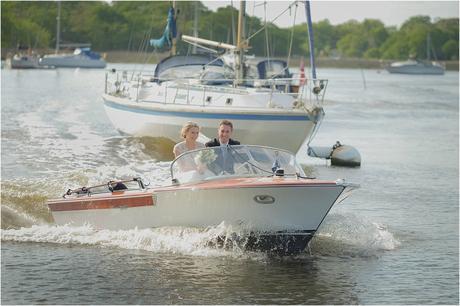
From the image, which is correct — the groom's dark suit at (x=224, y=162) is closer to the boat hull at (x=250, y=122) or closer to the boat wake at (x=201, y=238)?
the boat wake at (x=201, y=238)

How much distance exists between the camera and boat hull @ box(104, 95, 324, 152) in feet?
89.1

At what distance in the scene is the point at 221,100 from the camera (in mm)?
28516

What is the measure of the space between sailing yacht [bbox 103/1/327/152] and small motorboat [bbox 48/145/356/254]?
37.2ft

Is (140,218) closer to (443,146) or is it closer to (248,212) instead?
(248,212)

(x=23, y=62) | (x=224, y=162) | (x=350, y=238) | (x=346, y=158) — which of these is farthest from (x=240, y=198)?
(x=23, y=62)

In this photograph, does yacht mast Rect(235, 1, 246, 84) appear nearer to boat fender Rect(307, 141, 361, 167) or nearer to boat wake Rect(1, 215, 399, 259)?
boat fender Rect(307, 141, 361, 167)

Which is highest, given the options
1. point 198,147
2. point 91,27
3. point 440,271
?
point 91,27

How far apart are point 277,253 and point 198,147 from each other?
2024 millimetres

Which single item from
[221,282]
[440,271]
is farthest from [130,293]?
[440,271]

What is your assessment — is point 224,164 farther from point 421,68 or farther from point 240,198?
point 421,68

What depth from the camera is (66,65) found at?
13725 cm

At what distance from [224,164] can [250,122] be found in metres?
12.5

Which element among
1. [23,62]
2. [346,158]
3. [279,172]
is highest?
[23,62]

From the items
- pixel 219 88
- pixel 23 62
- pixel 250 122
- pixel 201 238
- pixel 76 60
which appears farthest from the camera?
pixel 76 60
